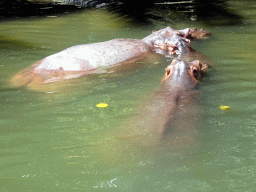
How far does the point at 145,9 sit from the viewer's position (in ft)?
42.7

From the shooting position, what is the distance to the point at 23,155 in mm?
3342

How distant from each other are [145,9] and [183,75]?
8.32m

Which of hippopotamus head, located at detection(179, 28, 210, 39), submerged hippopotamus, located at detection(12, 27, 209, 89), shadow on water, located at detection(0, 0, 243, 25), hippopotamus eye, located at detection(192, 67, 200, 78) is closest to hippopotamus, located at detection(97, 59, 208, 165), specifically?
hippopotamus eye, located at detection(192, 67, 200, 78)

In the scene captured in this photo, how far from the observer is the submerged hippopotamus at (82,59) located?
5832 millimetres

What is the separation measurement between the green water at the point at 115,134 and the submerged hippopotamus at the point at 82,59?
0.38 meters

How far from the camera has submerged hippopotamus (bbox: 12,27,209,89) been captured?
5.83m

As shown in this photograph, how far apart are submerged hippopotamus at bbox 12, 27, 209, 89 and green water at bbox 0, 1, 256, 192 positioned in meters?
0.38

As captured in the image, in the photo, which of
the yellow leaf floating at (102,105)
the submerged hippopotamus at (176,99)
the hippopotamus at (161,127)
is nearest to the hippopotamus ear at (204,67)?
the submerged hippopotamus at (176,99)

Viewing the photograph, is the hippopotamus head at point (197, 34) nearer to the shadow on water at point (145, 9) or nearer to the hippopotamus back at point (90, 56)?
the shadow on water at point (145, 9)

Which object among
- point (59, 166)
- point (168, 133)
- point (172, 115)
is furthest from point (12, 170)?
point (172, 115)

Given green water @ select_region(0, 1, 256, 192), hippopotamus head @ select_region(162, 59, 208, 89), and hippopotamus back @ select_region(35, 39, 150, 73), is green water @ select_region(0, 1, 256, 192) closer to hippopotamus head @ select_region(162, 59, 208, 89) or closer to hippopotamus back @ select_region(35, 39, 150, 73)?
hippopotamus head @ select_region(162, 59, 208, 89)

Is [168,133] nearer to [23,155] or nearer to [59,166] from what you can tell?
[59,166]

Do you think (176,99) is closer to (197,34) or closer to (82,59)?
(82,59)

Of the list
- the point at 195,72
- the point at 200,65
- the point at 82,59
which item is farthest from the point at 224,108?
the point at 82,59
